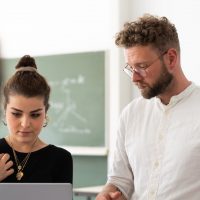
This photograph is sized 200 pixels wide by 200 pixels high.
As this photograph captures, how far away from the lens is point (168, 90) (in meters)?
2.05

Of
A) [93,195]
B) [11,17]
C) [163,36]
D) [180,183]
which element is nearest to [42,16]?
[11,17]

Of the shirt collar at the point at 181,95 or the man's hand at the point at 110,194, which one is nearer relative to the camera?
the man's hand at the point at 110,194

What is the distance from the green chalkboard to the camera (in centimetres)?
434

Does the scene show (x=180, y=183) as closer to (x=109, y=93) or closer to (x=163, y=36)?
(x=163, y=36)

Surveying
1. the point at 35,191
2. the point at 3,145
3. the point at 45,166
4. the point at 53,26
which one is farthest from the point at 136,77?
the point at 53,26

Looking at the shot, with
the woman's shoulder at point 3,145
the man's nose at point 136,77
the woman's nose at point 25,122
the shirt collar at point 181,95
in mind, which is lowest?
the woman's shoulder at point 3,145

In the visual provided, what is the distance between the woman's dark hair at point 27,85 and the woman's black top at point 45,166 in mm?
183

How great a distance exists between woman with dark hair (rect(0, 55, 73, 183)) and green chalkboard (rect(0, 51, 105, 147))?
224cm

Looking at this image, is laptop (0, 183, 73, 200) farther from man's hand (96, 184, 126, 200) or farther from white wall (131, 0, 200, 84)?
white wall (131, 0, 200, 84)

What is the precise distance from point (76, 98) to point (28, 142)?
2468mm

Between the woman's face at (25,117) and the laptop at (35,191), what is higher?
the woman's face at (25,117)

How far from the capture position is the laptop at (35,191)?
4.85 feet

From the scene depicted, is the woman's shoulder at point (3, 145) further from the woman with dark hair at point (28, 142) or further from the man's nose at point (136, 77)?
the man's nose at point (136, 77)

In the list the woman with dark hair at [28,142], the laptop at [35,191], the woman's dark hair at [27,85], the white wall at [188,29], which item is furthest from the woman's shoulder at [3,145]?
the white wall at [188,29]
